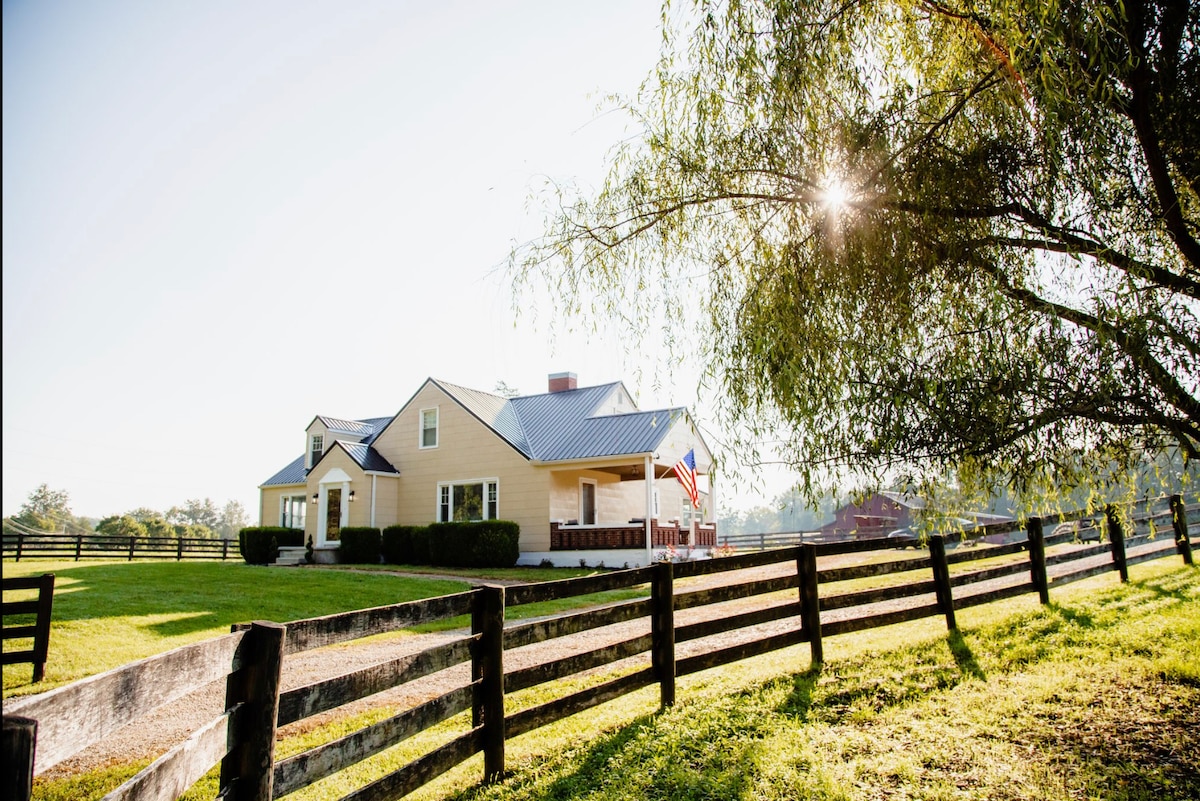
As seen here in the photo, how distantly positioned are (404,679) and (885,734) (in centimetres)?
357

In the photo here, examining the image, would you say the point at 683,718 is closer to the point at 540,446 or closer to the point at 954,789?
the point at 954,789

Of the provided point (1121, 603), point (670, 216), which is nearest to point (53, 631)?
point (670, 216)

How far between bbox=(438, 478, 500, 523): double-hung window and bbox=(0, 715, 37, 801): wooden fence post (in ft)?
72.5

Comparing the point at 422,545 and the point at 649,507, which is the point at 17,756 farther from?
the point at 422,545

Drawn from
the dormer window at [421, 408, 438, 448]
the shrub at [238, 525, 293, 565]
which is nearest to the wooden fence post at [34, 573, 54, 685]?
the dormer window at [421, 408, 438, 448]

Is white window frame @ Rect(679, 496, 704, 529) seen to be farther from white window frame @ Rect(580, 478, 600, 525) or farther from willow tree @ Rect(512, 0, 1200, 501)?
willow tree @ Rect(512, 0, 1200, 501)

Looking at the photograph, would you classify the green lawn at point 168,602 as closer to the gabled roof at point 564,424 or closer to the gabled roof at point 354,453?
the gabled roof at point 354,453

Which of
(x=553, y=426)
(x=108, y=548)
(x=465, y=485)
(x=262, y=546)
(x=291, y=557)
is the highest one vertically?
(x=553, y=426)

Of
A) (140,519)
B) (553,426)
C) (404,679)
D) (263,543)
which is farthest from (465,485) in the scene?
(140,519)

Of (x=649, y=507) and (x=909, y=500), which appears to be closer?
(x=909, y=500)

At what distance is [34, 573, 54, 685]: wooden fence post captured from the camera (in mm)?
8094

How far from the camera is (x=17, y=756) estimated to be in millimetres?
1786

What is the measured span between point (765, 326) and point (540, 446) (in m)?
18.4

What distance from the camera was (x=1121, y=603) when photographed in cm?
1002
